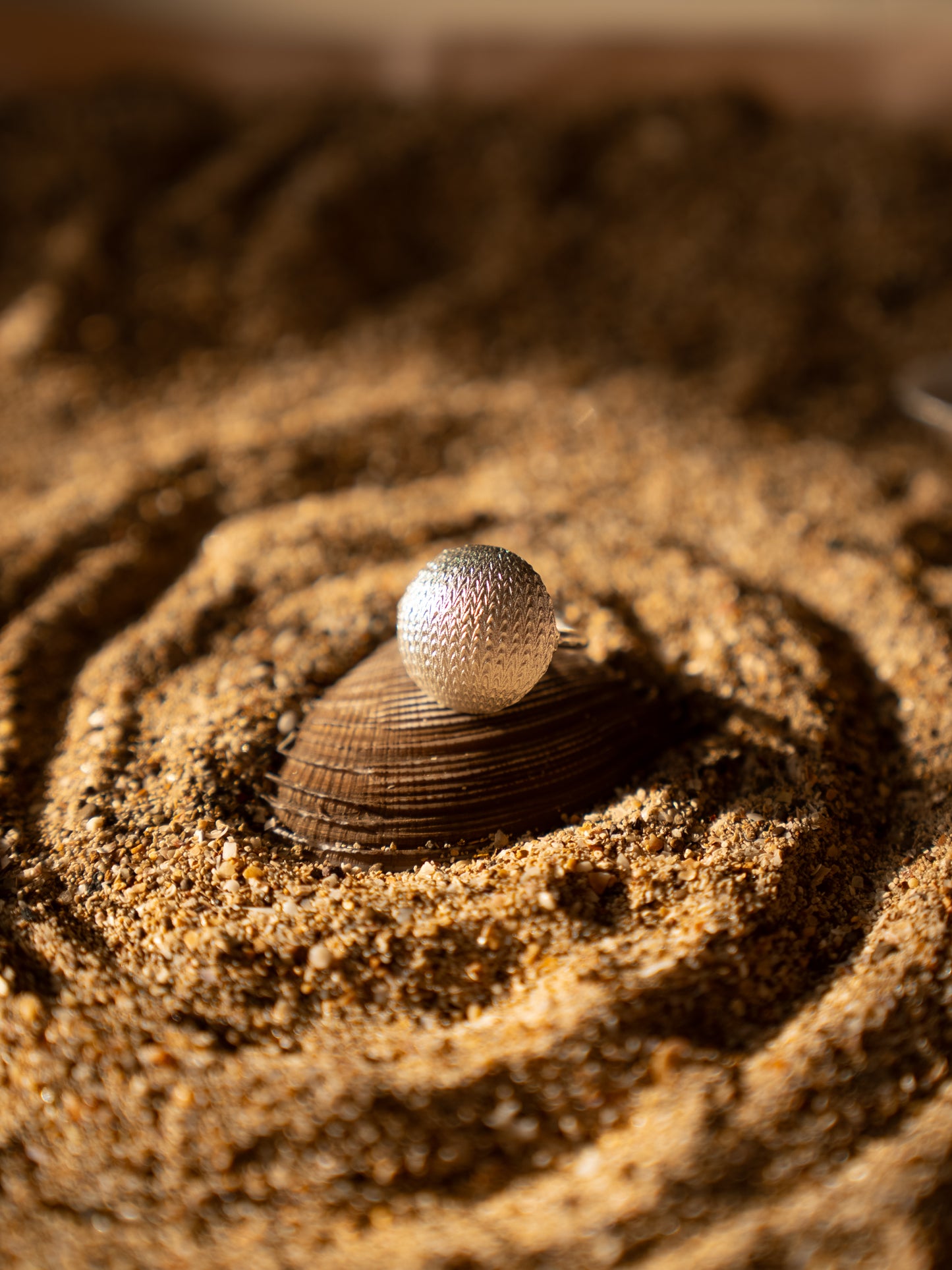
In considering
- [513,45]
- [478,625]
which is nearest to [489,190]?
[513,45]

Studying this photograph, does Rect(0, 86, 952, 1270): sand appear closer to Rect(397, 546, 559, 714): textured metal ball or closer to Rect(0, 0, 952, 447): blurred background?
Rect(0, 0, 952, 447): blurred background

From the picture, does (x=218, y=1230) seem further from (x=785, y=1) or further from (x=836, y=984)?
(x=785, y=1)

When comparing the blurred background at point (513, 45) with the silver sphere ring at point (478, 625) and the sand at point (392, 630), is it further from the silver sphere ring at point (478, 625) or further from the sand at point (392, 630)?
the silver sphere ring at point (478, 625)

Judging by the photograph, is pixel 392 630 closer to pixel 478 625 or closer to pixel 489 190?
pixel 478 625

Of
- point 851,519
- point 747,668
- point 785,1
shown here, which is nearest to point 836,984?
point 747,668

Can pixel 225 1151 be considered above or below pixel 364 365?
below

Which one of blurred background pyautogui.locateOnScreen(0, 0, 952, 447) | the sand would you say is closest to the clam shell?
the sand
